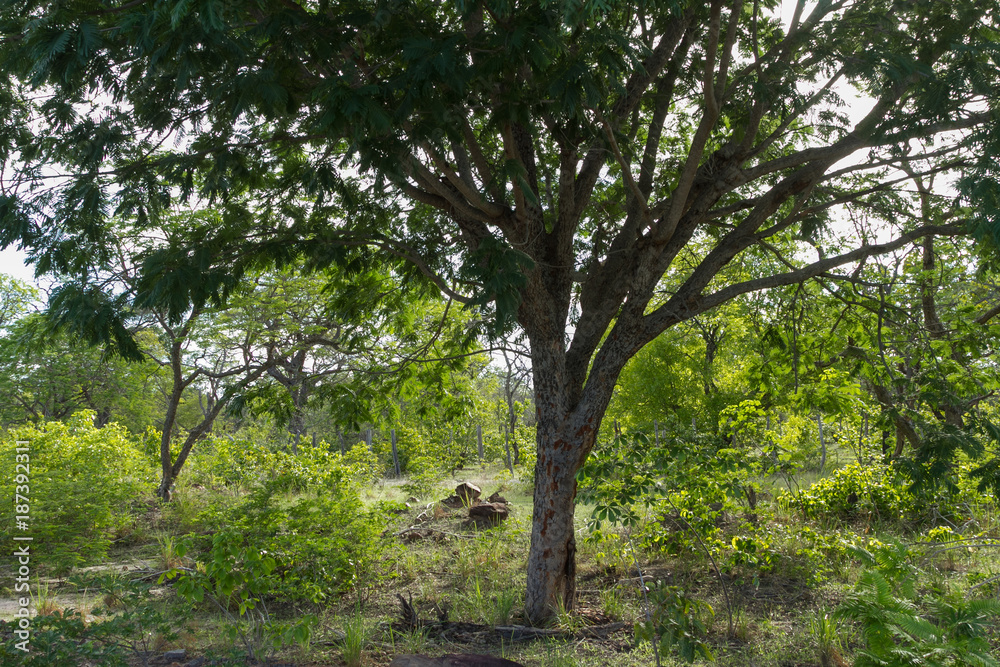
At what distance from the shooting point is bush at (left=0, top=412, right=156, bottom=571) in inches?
324

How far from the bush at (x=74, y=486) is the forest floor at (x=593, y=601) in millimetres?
656

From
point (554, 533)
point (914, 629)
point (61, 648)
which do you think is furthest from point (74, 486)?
point (914, 629)

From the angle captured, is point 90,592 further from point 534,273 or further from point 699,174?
point 699,174

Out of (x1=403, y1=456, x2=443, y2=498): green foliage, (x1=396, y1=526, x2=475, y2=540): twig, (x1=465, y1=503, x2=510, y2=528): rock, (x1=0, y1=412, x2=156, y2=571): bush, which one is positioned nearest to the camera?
(x1=0, y1=412, x2=156, y2=571): bush

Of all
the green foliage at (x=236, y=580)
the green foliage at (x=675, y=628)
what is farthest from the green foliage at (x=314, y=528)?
the green foliage at (x=675, y=628)

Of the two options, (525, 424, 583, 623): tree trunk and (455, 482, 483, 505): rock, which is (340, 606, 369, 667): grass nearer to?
(525, 424, 583, 623): tree trunk

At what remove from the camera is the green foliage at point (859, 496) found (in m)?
6.91

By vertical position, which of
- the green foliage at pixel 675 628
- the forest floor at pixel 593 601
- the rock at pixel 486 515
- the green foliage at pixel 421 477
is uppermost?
the green foliage at pixel 421 477

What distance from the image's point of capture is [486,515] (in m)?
9.47

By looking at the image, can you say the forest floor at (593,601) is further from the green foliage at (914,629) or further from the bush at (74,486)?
the green foliage at (914,629)

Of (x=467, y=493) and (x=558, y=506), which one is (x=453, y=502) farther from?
(x=558, y=506)

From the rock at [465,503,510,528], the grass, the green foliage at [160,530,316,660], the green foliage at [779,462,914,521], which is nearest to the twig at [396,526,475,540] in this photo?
the rock at [465,503,510,528]

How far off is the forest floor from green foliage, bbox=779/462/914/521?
216mm

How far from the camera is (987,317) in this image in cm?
605
